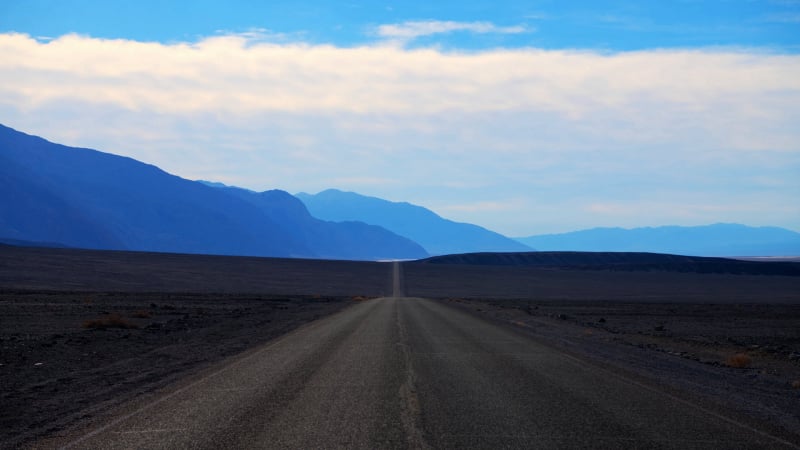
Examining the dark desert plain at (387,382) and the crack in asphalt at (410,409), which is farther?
the dark desert plain at (387,382)

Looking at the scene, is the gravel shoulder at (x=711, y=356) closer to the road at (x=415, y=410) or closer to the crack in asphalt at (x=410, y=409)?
the road at (x=415, y=410)

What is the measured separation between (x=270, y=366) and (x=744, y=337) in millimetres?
21679

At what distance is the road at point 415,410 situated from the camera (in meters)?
9.59

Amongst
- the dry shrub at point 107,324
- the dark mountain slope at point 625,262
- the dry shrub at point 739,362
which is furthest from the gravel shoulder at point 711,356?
the dark mountain slope at point 625,262

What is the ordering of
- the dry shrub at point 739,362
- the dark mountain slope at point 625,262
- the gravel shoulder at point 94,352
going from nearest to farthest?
the gravel shoulder at point 94,352 < the dry shrub at point 739,362 < the dark mountain slope at point 625,262

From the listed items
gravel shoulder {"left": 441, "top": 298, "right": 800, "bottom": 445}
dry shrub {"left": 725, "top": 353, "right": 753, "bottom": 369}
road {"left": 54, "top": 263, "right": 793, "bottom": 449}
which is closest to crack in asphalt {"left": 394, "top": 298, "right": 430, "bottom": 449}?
road {"left": 54, "top": 263, "right": 793, "bottom": 449}

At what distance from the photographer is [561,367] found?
16859 millimetres

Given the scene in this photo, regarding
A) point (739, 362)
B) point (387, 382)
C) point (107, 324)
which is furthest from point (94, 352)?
point (739, 362)

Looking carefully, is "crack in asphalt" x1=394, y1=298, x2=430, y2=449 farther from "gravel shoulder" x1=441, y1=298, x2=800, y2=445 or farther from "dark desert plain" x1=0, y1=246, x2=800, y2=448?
"gravel shoulder" x1=441, y1=298, x2=800, y2=445

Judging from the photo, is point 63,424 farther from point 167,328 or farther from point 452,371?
point 167,328

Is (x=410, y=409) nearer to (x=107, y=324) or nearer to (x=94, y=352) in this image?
(x=94, y=352)

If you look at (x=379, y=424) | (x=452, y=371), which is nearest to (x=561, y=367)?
(x=452, y=371)

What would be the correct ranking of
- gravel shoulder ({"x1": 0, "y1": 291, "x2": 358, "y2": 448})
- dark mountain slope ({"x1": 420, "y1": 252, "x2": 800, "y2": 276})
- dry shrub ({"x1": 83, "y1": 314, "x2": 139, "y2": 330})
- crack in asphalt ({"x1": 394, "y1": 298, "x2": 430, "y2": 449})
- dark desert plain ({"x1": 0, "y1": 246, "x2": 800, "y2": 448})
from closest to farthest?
crack in asphalt ({"x1": 394, "y1": 298, "x2": 430, "y2": 449}) < dark desert plain ({"x1": 0, "y1": 246, "x2": 800, "y2": 448}) < gravel shoulder ({"x1": 0, "y1": 291, "x2": 358, "y2": 448}) < dry shrub ({"x1": 83, "y1": 314, "x2": 139, "y2": 330}) < dark mountain slope ({"x1": 420, "y1": 252, "x2": 800, "y2": 276})

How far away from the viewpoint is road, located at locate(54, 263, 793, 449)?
9594 millimetres
